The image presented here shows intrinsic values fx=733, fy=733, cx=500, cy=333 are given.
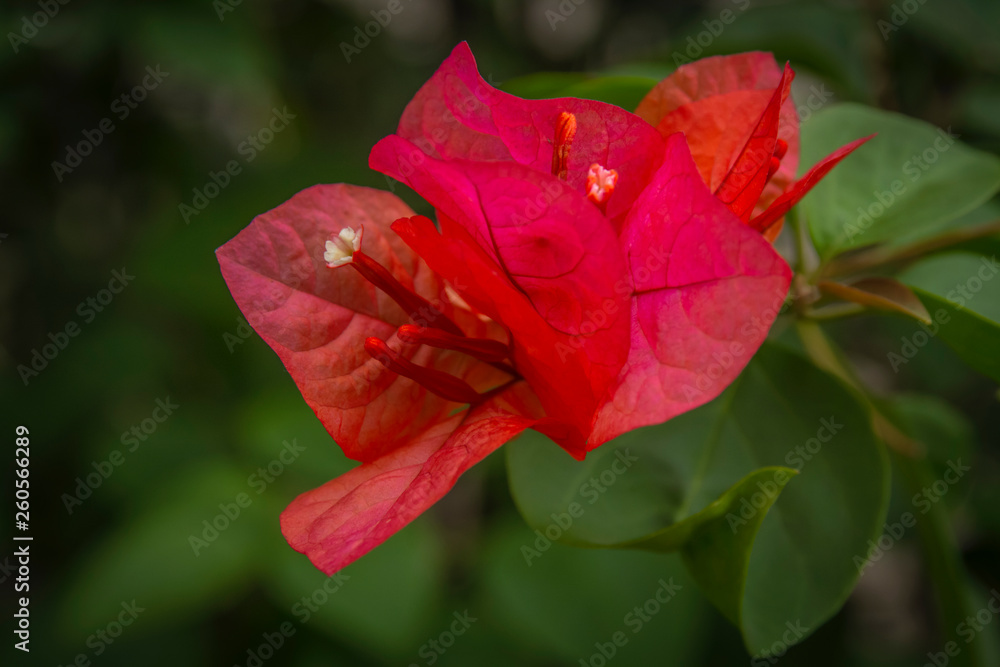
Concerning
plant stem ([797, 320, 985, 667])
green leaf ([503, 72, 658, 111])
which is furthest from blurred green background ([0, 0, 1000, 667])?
Result: plant stem ([797, 320, 985, 667])

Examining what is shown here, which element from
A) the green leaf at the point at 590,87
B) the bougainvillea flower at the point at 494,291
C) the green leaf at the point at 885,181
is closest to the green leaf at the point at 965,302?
the green leaf at the point at 885,181

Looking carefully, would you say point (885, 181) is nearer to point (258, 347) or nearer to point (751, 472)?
point (751, 472)

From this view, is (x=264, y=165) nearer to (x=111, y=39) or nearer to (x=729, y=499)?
(x=111, y=39)

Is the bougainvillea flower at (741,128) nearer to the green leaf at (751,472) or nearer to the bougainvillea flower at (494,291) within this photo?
the bougainvillea flower at (494,291)

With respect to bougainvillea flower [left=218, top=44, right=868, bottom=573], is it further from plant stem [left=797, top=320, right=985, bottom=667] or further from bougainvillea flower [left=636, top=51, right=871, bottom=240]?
plant stem [left=797, top=320, right=985, bottom=667]

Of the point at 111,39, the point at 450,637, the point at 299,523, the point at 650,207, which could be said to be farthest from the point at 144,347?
the point at 650,207

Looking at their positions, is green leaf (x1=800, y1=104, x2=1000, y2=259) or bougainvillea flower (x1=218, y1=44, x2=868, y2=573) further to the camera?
green leaf (x1=800, y1=104, x2=1000, y2=259)
